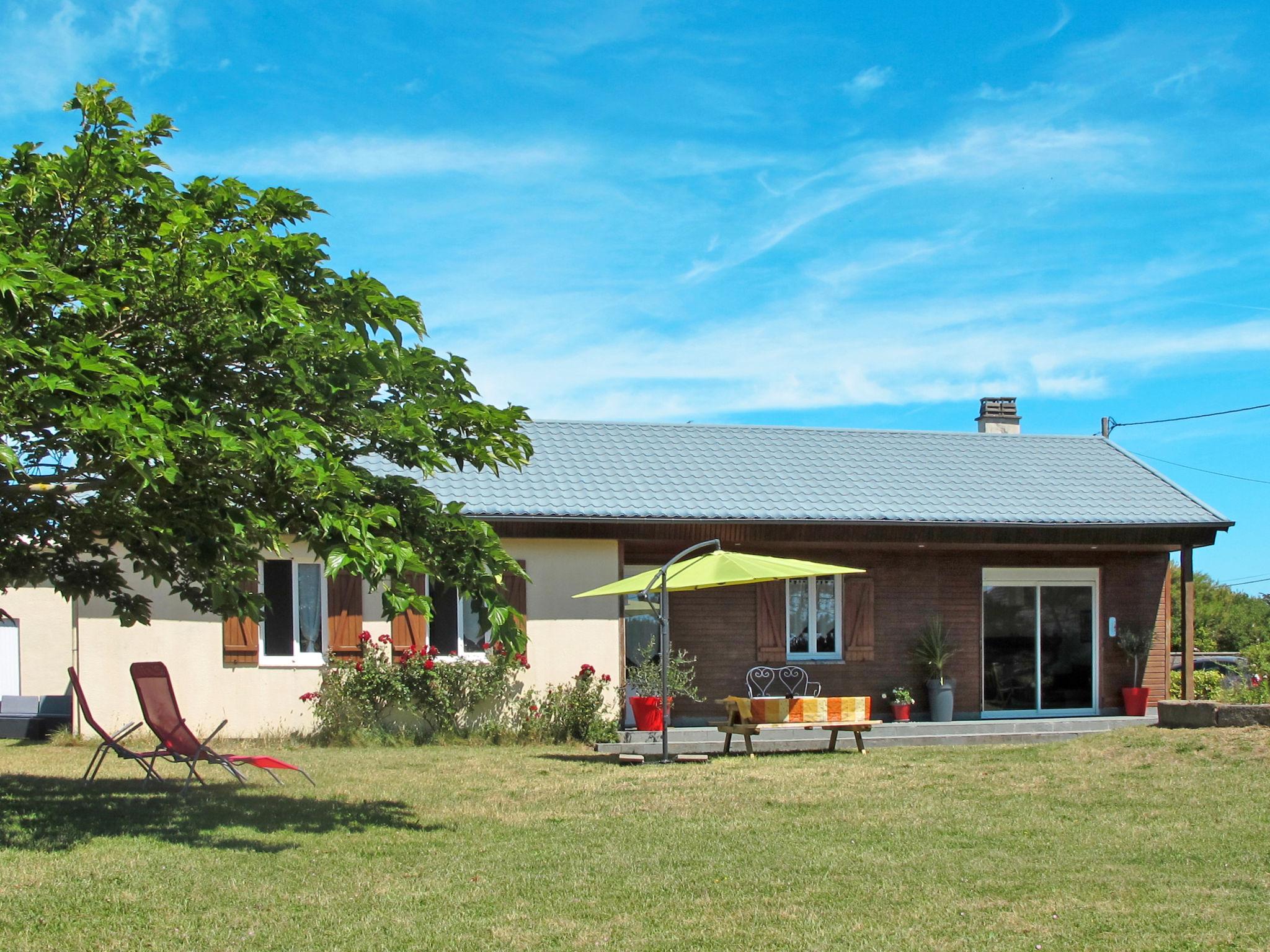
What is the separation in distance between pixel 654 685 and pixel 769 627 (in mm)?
2013

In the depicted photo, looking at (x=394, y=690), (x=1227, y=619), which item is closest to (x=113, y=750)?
(x=394, y=690)

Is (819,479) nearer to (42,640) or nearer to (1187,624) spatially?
(1187,624)

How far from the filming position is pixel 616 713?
16219 mm

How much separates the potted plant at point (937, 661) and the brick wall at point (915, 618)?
131 mm

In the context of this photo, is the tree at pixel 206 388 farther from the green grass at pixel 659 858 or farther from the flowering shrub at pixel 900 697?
the flowering shrub at pixel 900 697

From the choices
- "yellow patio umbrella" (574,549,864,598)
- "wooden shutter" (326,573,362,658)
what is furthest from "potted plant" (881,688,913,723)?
"wooden shutter" (326,573,362,658)

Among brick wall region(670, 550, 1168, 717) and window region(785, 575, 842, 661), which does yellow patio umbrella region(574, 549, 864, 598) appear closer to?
brick wall region(670, 550, 1168, 717)

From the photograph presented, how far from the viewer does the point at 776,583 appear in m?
17.3

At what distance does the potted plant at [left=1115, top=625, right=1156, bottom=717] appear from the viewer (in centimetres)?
1808

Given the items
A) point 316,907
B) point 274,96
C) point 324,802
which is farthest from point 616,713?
point 316,907

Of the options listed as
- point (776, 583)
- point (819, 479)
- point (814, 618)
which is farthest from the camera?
point (819, 479)

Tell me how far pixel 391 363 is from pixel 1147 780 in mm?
7705

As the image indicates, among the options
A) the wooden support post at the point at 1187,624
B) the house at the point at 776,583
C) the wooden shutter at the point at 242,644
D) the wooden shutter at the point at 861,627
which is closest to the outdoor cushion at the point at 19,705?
the house at the point at 776,583

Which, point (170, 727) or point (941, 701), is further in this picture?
point (941, 701)
